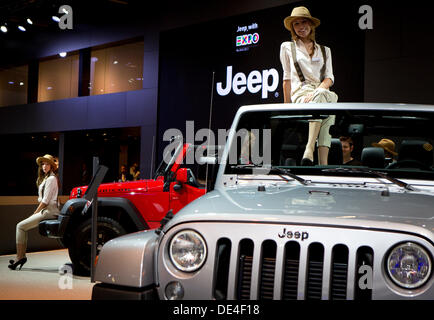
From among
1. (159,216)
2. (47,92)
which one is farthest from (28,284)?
(47,92)

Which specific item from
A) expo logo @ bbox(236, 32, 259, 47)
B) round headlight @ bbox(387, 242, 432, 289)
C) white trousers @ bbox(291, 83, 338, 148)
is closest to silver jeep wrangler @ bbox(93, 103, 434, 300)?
round headlight @ bbox(387, 242, 432, 289)

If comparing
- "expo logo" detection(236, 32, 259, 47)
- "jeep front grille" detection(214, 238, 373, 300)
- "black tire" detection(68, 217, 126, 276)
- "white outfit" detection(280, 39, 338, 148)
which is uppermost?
"expo logo" detection(236, 32, 259, 47)

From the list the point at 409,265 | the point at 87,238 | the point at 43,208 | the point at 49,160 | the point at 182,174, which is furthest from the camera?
the point at 49,160

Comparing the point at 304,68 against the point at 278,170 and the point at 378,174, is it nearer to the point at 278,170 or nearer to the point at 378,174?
the point at 278,170

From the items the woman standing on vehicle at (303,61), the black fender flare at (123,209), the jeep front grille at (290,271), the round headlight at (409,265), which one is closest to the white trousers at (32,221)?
the black fender flare at (123,209)

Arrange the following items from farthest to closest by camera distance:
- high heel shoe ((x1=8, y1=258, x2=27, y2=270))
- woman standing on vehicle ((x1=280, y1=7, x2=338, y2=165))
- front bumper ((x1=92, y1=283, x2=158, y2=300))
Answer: high heel shoe ((x1=8, y1=258, x2=27, y2=270)), woman standing on vehicle ((x1=280, y1=7, x2=338, y2=165)), front bumper ((x1=92, y1=283, x2=158, y2=300))

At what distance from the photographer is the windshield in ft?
9.74

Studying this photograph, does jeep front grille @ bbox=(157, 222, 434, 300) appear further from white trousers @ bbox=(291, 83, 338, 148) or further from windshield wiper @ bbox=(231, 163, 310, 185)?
white trousers @ bbox=(291, 83, 338, 148)

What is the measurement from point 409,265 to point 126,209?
4.49m

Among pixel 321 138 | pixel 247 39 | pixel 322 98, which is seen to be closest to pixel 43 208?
pixel 322 98

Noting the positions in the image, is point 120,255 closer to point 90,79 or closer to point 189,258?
point 189,258

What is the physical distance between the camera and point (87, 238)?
5.96 m

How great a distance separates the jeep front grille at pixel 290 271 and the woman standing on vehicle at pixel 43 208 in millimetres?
5518

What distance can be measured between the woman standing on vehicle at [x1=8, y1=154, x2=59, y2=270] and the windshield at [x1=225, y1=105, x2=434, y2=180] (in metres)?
4.66
